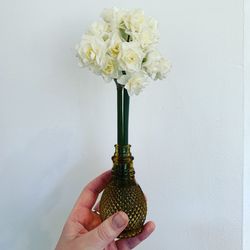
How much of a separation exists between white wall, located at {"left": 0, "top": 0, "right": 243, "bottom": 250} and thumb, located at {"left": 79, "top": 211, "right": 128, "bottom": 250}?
0.28 meters

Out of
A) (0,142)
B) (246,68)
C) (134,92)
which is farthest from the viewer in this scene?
(0,142)

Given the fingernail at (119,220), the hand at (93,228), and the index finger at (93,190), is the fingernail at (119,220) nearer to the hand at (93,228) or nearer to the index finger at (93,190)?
the hand at (93,228)

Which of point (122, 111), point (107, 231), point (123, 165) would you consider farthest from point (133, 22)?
point (107, 231)

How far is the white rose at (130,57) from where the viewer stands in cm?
57

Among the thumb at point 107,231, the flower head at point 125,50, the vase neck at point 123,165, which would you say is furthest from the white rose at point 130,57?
the thumb at point 107,231

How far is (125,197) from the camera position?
65cm

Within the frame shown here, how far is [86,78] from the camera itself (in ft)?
2.75

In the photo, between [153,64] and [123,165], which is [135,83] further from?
[123,165]

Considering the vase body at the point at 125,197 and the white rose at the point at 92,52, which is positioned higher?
the white rose at the point at 92,52

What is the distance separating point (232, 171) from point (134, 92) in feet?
1.21

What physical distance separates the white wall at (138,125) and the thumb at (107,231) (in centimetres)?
28

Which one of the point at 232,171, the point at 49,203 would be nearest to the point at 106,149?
the point at 49,203

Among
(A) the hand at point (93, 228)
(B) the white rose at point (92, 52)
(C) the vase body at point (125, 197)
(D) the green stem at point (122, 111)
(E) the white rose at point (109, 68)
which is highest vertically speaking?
(B) the white rose at point (92, 52)

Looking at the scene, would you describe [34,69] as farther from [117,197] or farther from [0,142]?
[117,197]
